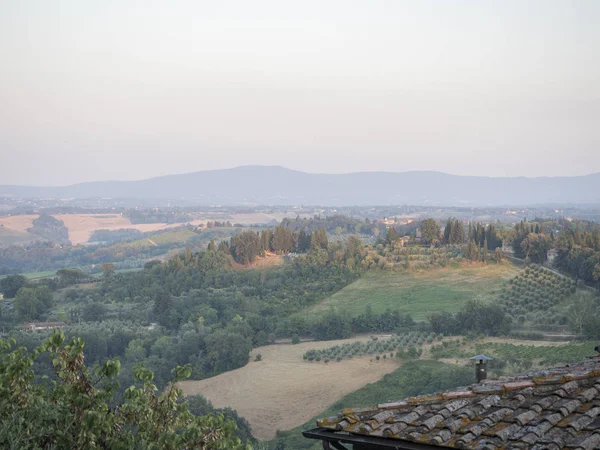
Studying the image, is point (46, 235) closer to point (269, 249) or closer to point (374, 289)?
point (269, 249)

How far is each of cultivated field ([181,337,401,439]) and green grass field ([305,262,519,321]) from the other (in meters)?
6.80

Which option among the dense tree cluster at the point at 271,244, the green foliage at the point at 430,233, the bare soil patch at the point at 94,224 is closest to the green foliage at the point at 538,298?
the green foliage at the point at 430,233

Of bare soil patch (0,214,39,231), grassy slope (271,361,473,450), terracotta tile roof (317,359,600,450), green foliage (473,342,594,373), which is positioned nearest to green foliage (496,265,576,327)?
green foliage (473,342,594,373)

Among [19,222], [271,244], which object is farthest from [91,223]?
[271,244]

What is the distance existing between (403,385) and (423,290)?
14.9 m

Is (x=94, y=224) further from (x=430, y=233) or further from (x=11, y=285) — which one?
(x=430, y=233)

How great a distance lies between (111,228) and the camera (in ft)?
352

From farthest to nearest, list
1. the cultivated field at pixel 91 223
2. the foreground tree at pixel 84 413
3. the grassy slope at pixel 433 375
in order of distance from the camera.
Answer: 1. the cultivated field at pixel 91 223
2. the grassy slope at pixel 433 375
3. the foreground tree at pixel 84 413

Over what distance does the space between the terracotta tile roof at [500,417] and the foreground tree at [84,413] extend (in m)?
1.06

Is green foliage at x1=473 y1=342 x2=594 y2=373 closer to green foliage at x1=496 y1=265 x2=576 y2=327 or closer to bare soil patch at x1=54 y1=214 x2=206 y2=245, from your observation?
green foliage at x1=496 y1=265 x2=576 y2=327

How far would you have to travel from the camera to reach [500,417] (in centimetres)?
354

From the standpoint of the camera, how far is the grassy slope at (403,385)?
20.4 meters

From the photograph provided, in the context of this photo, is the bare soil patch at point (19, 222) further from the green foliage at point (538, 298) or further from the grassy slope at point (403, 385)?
the grassy slope at point (403, 385)

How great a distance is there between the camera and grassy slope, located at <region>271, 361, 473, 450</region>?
20391mm
